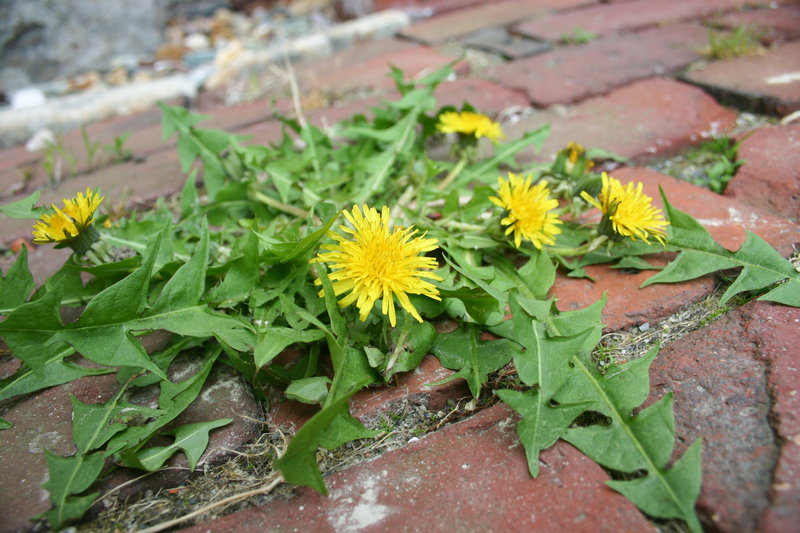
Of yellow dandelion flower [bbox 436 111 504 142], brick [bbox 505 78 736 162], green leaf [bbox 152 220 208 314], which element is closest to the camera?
green leaf [bbox 152 220 208 314]

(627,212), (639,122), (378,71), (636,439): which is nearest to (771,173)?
(639,122)

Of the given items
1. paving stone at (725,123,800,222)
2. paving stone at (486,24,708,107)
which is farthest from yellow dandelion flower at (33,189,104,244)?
paving stone at (725,123,800,222)

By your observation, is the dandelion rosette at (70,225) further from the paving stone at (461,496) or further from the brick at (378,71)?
the brick at (378,71)

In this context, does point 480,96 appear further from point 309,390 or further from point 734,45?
point 309,390

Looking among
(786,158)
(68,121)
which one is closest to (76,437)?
(786,158)

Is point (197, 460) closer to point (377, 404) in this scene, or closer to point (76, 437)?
point (76, 437)

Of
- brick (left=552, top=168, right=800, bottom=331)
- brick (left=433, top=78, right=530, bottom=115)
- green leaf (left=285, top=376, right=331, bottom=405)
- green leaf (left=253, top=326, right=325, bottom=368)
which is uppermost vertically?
brick (left=433, top=78, right=530, bottom=115)

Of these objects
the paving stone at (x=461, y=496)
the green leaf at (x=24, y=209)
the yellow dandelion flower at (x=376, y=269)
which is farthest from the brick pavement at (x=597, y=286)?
the green leaf at (x=24, y=209)

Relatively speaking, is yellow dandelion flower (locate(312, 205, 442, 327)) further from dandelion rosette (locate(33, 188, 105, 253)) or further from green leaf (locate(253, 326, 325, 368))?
dandelion rosette (locate(33, 188, 105, 253))
